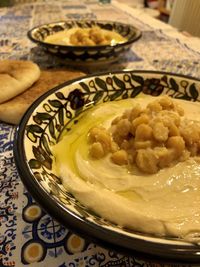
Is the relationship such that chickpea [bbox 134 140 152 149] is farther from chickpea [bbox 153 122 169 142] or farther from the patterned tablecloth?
the patterned tablecloth

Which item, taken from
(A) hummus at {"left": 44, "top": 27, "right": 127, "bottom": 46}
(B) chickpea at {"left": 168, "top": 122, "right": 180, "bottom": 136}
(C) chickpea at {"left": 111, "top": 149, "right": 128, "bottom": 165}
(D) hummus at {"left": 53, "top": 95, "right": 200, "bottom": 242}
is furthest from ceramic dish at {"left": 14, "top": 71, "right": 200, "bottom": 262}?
(A) hummus at {"left": 44, "top": 27, "right": 127, "bottom": 46}

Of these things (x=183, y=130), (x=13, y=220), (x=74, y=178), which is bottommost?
(x=13, y=220)

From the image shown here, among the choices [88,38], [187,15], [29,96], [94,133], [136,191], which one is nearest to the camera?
[136,191]

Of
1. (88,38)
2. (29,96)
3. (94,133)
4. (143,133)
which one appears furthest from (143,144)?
(88,38)

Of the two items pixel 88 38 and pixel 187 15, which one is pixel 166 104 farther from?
pixel 187 15

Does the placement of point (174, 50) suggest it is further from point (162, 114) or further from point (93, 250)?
point (93, 250)

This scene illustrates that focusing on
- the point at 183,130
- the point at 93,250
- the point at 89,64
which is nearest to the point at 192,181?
the point at 183,130
